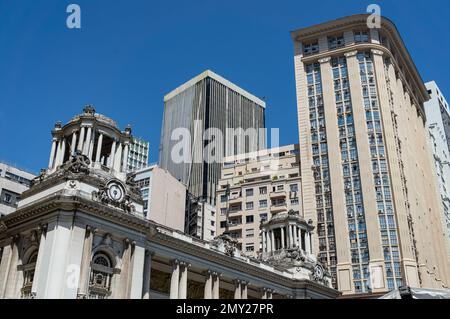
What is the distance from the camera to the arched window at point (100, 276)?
38.0 metres

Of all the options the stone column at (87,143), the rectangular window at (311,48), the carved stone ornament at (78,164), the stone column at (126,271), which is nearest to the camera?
the stone column at (126,271)

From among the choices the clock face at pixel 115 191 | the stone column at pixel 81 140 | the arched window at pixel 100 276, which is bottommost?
the arched window at pixel 100 276

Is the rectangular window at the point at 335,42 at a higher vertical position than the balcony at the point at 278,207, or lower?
higher

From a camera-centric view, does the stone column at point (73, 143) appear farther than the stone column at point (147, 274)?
Yes

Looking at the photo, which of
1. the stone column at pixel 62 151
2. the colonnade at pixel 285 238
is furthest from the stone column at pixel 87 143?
the colonnade at pixel 285 238

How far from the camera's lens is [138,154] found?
169 m

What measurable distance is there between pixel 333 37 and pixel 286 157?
25.3 meters

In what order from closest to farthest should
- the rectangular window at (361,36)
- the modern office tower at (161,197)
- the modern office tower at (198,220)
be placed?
the rectangular window at (361,36) → the modern office tower at (161,197) → the modern office tower at (198,220)

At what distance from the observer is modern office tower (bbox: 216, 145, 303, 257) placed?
9075cm

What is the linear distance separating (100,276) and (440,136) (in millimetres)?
122766

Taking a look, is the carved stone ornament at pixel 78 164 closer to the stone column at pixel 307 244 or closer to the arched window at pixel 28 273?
the arched window at pixel 28 273

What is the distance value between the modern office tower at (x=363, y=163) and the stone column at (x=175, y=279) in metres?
37.7

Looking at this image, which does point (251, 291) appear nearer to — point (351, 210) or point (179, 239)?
point (179, 239)
